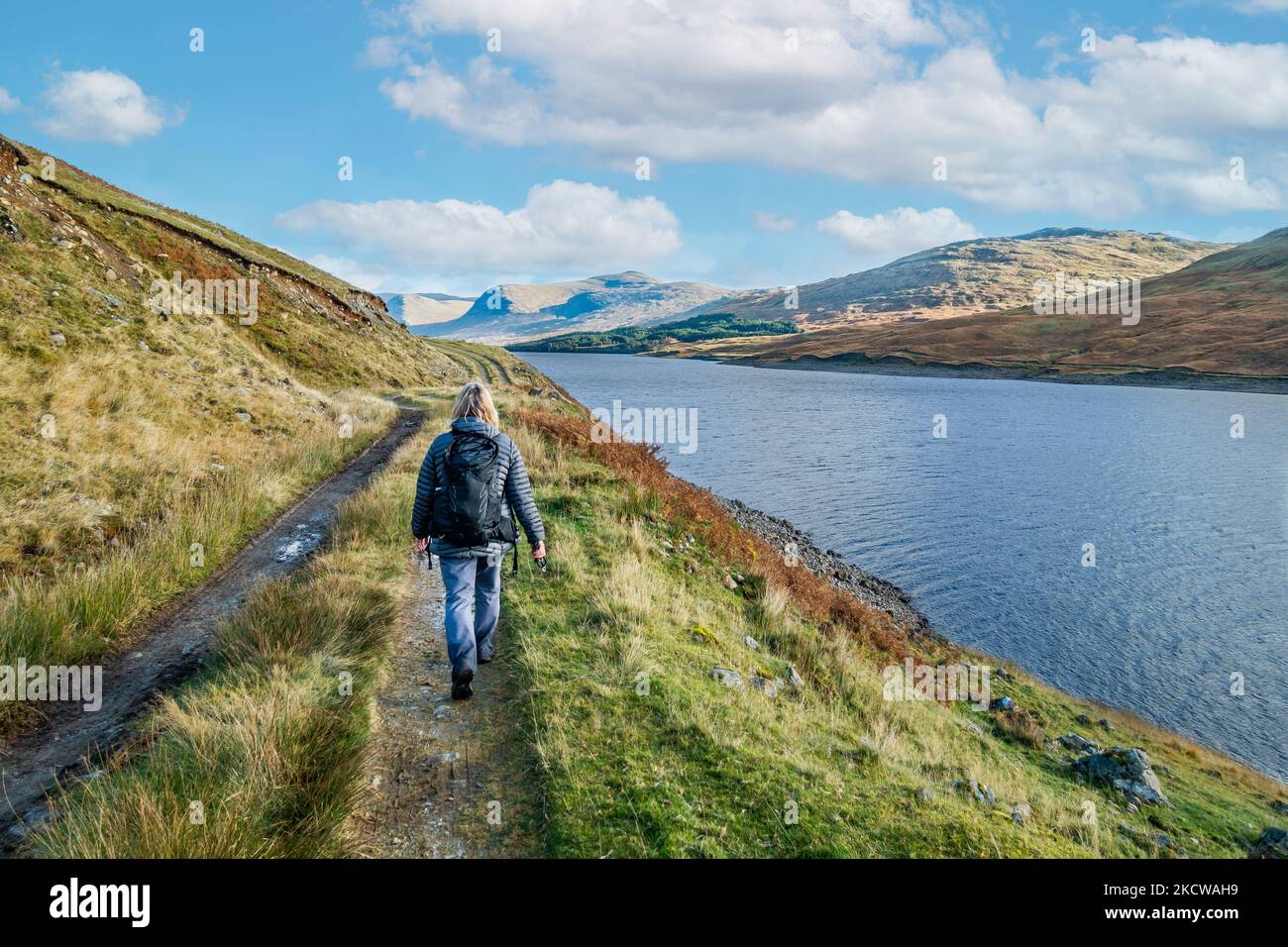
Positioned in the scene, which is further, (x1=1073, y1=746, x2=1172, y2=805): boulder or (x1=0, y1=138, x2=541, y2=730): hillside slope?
(x1=1073, y1=746, x2=1172, y2=805): boulder

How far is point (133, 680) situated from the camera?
20.6ft

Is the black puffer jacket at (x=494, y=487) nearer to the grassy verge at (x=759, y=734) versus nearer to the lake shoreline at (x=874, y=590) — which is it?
the grassy verge at (x=759, y=734)

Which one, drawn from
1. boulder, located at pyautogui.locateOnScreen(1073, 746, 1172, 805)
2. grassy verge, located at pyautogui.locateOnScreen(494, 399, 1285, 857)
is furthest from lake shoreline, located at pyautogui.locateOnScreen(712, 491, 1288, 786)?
boulder, located at pyautogui.locateOnScreen(1073, 746, 1172, 805)

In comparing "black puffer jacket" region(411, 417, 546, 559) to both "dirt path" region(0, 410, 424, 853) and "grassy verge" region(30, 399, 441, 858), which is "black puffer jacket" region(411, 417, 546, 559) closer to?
"grassy verge" region(30, 399, 441, 858)

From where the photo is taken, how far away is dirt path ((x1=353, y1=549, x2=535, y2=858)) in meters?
4.38

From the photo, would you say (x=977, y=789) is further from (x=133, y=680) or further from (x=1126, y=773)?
(x=133, y=680)

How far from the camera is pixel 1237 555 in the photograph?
75.4 feet

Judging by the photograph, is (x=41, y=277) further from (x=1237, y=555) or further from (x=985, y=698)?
(x=1237, y=555)

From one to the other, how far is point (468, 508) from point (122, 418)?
43.4 ft

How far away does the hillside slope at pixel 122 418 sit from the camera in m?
8.00

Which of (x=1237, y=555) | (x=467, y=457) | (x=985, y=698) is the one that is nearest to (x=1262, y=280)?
(x=1237, y=555)

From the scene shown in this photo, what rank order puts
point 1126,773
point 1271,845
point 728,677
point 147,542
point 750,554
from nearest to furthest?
point 728,677, point 1271,845, point 147,542, point 1126,773, point 750,554

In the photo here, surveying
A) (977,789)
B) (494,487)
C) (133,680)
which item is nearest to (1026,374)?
(977,789)
